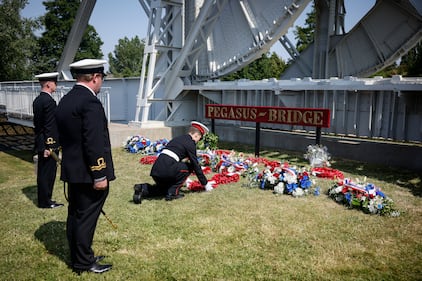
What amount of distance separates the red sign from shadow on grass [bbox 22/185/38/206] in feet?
19.4

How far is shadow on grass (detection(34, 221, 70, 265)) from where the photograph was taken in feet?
14.4

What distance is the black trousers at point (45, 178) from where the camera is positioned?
611cm

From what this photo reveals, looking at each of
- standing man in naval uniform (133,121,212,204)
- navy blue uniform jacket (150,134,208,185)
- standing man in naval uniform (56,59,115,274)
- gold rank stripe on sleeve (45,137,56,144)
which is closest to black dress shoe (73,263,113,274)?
standing man in naval uniform (56,59,115,274)

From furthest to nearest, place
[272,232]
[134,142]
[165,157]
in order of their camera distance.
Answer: [134,142] → [165,157] → [272,232]

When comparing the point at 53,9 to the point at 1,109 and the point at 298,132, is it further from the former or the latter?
the point at 298,132

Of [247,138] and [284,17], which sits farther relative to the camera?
[247,138]

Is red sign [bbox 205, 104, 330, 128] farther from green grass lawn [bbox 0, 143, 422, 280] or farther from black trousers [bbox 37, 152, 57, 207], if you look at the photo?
black trousers [bbox 37, 152, 57, 207]

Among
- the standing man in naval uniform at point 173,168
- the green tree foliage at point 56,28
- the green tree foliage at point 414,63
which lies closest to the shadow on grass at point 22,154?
the standing man in naval uniform at point 173,168

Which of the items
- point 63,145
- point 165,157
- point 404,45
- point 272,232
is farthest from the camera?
point 404,45

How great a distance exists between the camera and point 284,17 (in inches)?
459

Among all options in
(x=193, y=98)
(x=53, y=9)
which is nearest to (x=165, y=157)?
(x=193, y=98)

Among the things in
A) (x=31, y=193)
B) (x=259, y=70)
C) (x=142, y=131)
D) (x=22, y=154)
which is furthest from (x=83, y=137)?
(x=259, y=70)

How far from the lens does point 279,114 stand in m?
9.80

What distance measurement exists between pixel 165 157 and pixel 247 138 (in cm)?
746
